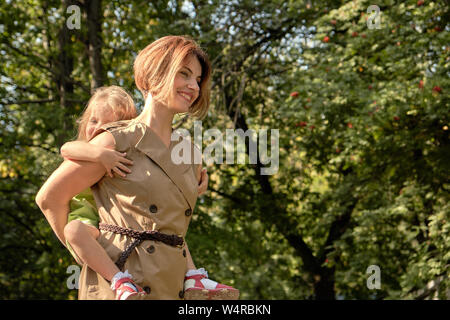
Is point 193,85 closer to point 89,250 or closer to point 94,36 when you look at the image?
point 89,250

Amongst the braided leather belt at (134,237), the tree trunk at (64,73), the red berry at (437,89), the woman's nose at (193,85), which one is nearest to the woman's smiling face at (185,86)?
the woman's nose at (193,85)

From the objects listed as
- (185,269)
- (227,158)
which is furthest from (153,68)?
(227,158)

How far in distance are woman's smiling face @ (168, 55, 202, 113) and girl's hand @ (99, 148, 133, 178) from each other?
26 centimetres

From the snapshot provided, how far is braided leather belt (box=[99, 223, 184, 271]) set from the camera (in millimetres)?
1839

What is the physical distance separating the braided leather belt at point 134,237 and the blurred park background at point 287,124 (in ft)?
15.7

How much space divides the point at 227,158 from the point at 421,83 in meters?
4.28

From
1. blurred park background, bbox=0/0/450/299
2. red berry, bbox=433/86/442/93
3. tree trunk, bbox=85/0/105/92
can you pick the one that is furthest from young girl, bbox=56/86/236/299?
tree trunk, bbox=85/0/105/92

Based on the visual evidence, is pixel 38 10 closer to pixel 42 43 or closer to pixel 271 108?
pixel 42 43

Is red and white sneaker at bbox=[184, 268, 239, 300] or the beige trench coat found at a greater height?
the beige trench coat

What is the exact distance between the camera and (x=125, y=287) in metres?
1.74

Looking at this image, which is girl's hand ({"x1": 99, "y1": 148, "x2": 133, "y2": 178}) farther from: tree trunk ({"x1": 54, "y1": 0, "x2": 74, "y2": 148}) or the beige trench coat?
tree trunk ({"x1": 54, "y1": 0, "x2": 74, "y2": 148})

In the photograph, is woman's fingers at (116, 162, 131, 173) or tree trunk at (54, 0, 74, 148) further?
tree trunk at (54, 0, 74, 148)

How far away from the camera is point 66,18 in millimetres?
9430

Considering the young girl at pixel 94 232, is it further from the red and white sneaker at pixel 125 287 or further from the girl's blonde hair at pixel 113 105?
the girl's blonde hair at pixel 113 105
